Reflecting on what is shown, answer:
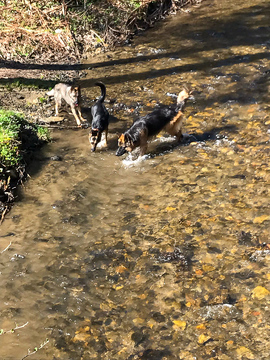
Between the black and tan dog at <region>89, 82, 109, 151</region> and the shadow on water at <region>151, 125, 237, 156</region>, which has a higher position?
the black and tan dog at <region>89, 82, 109, 151</region>

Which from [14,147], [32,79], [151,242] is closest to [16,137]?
[14,147]

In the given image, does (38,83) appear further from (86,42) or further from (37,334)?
(37,334)

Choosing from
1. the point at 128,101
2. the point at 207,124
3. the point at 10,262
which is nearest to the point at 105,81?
the point at 128,101

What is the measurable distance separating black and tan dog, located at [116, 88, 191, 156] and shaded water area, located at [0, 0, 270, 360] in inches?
13.0

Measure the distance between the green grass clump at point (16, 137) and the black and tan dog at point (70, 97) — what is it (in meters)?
0.85

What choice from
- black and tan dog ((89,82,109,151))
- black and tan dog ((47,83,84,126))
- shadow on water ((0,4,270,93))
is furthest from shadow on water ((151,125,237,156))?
shadow on water ((0,4,270,93))

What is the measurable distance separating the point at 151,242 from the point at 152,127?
113 inches

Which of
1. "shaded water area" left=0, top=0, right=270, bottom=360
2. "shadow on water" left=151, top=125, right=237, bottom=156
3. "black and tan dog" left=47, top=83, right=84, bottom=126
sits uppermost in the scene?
"black and tan dog" left=47, top=83, right=84, bottom=126

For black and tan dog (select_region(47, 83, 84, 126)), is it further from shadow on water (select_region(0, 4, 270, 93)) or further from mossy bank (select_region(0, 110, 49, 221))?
shadow on water (select_region(0, 4, 270, 93))

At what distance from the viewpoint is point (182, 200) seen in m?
6.49

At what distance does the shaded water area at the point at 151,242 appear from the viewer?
448cm

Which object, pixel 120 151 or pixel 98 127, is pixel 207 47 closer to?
pixel 98 127

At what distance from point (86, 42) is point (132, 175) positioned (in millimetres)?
7697

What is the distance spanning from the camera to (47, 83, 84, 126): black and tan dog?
29.4ft
